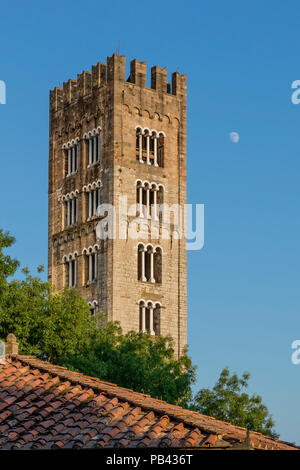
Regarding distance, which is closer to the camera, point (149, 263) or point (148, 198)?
point (149, 263)

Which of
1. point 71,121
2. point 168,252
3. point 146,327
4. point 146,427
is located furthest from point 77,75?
point 146,427

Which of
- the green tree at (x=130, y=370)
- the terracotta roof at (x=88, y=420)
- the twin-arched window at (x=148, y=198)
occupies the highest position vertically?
the twin-arched window at (x=148, y=198)

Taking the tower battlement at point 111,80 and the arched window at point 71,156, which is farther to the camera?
the arched window at point 71,156

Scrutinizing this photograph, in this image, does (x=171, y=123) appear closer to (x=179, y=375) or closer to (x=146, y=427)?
(x=179, y=375)

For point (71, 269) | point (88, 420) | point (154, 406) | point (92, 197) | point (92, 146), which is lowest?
point (88, 420)

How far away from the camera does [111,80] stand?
79375 millimetres

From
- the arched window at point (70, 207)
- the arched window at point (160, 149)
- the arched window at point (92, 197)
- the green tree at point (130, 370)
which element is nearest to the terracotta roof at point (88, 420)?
the green tree at point (130, 370)

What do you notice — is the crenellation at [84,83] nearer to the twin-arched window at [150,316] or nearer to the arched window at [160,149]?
the arched window at [160,149]

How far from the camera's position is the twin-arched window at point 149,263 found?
7719cm

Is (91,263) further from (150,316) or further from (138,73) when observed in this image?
(138,73)

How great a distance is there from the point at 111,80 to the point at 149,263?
14151 millimetres

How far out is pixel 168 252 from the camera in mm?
79062

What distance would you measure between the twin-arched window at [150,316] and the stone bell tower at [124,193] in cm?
7

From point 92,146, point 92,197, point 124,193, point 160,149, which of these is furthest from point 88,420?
point 160,149
